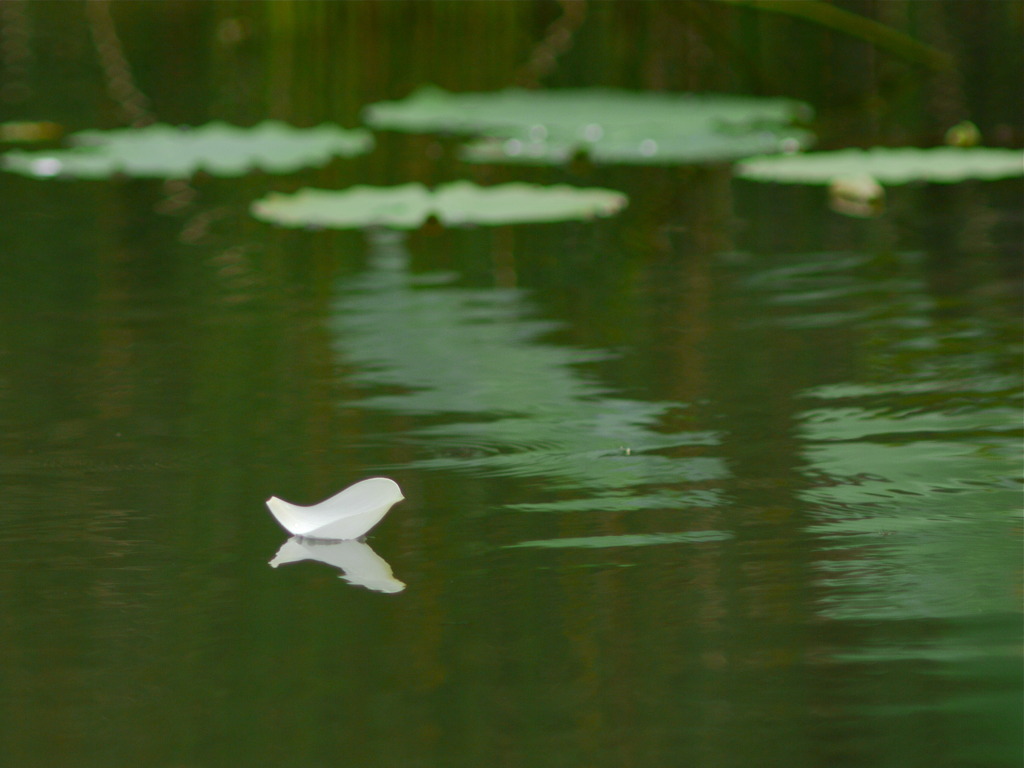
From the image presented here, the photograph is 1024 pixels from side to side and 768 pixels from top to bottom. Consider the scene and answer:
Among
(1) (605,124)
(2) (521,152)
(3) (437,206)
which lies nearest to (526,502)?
(3) (437,206)

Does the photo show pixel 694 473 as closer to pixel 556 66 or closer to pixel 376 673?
pixel 376 673

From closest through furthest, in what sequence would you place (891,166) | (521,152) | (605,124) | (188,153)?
(891,166), (188,153), (521,152), (605,124)

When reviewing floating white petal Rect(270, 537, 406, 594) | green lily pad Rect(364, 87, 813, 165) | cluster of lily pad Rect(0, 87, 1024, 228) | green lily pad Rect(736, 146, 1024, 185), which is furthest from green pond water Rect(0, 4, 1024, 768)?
green lily pad Rect(364, 87, 813, 165)

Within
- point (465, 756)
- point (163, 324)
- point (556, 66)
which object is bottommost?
point (465, 756)

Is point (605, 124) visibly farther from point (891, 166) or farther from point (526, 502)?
point (526, 502)

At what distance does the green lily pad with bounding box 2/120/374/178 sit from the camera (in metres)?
5.12

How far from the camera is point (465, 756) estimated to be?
135cm

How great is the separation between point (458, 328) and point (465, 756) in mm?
1808

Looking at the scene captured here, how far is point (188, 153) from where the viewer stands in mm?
5301

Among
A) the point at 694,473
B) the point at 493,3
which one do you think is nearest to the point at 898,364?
the point at 694,473

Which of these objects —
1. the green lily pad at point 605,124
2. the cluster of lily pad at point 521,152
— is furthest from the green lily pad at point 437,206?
the green lily pad at point 605,124

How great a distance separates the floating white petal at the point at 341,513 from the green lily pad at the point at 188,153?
320 cm

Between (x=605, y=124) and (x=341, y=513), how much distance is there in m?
4.26

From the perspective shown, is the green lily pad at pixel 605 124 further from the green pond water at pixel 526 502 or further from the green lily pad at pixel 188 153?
the green pond water at pixel 526 502
